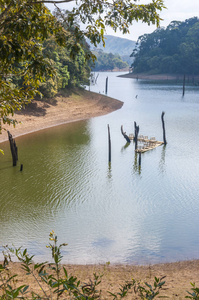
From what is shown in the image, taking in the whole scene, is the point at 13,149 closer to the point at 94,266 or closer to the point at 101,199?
the point at 101,199

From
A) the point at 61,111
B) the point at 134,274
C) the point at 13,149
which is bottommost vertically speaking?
the point at 134,274

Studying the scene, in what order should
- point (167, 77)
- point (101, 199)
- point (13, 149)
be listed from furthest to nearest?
point (167, 77) < point (13, 149) < point (101, 199)

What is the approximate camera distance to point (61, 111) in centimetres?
5338

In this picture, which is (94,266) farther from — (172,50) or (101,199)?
(172,50)

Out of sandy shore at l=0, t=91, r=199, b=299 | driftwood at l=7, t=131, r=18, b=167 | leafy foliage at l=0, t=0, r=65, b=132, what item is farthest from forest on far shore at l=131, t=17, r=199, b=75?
leafy foliage at l=0, t=0, r=65, b=132

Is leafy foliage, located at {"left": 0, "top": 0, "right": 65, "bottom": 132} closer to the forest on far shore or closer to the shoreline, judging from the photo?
the shoreline

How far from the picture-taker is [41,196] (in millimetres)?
23234

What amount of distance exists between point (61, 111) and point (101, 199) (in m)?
32.5

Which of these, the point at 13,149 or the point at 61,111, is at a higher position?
the point at 61,111

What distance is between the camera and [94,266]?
48.7ft

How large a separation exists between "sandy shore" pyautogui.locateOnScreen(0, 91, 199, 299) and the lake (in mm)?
1250

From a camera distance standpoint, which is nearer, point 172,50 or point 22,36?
point 22,36

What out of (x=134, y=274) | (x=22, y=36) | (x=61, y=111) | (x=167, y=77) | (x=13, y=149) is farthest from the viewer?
(x=167, y=77)

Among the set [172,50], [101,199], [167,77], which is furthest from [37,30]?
[172,50]
